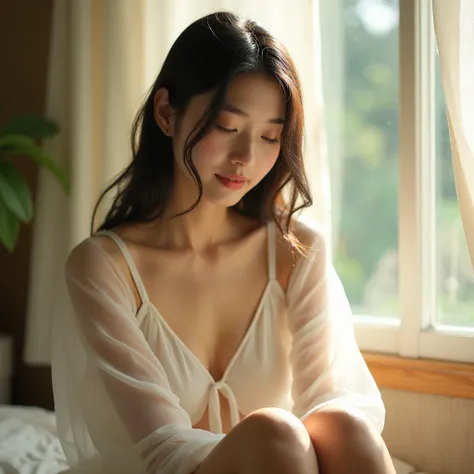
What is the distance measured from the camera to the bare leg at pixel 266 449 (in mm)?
1169

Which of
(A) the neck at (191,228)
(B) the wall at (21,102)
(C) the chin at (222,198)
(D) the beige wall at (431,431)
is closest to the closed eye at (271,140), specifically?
(C) the chin at (222,198)

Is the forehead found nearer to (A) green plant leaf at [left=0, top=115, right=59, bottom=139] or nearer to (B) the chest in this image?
(B) the chest

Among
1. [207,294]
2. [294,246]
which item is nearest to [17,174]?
[207,294]

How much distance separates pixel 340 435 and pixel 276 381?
1.25 ft

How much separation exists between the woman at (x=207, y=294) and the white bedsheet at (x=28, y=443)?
20 cm

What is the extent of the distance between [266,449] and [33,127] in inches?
54.4

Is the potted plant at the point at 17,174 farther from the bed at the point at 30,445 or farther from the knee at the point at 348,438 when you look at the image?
the knee at the point at 348,438

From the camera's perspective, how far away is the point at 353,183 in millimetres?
2135

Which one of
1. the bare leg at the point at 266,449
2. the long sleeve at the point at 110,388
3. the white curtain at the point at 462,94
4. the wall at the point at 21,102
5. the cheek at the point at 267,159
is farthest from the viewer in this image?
the wall at the point at 21,102

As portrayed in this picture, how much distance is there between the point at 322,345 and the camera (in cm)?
156

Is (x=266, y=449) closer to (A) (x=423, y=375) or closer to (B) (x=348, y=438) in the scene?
(B) (x=348, y=438)

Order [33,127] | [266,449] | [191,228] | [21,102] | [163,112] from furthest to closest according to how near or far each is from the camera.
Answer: [21,102], [33,127], [191,228], [163,112], [266,449]

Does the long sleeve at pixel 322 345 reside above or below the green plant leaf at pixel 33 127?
below

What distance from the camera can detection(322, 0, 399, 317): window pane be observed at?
2.05 meters
